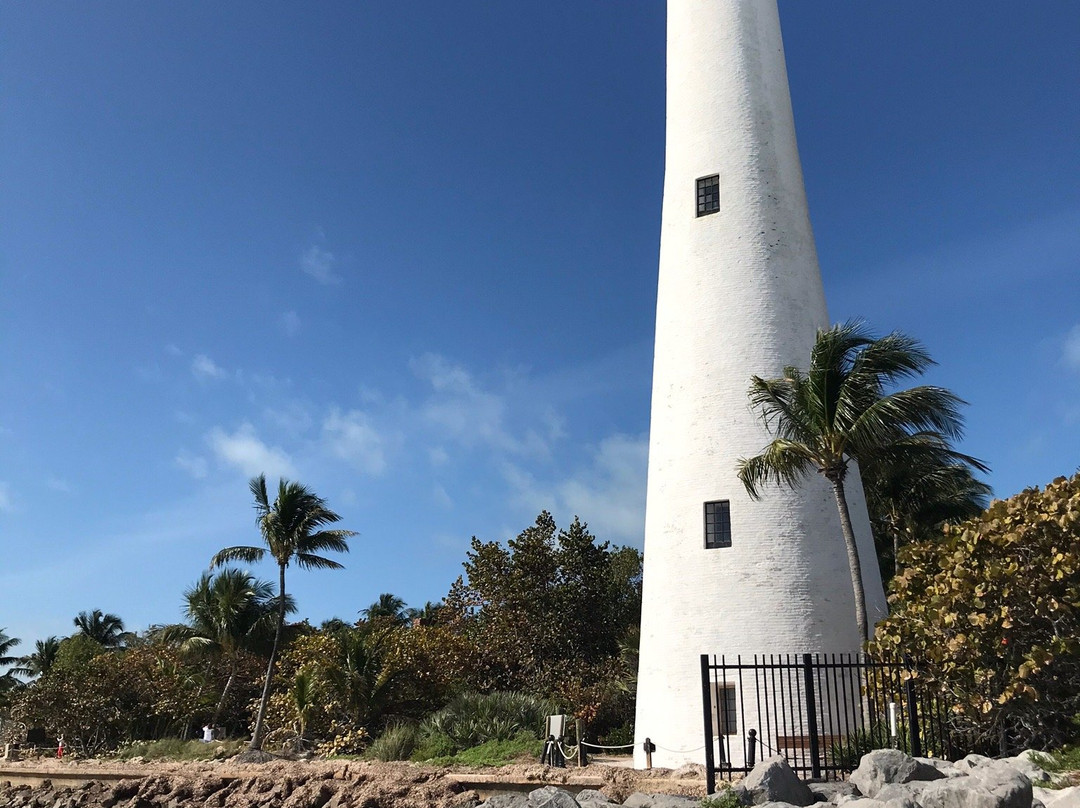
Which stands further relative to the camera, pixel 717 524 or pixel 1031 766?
pixel 717 524

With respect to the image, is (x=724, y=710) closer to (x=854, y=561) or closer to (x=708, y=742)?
(x=708, y=742)

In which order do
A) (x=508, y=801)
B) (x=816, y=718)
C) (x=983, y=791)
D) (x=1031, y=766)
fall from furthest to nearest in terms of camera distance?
(x=816, y=718)
(x=508, y=801)
(x=1031, y=766)
(x=983, y=791)

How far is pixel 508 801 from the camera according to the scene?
1263 centimetres

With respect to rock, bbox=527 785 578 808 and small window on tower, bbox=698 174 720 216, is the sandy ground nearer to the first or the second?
rock, bbox=527 785 578 808

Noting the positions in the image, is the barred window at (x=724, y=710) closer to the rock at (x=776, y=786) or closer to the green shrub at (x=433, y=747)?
the rock at (x=776, y=786)

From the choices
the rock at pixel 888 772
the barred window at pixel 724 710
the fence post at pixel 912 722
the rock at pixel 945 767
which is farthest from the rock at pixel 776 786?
the barred window at pixel 724 710

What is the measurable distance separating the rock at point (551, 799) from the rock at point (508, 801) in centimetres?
32

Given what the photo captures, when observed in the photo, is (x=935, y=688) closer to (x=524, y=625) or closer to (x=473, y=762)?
(x=473, y=762)

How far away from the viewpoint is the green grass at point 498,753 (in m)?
17.4

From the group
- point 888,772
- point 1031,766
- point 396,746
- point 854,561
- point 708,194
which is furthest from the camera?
point 396,746

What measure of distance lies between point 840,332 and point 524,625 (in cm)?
1416

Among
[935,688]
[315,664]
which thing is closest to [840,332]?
[935,688]

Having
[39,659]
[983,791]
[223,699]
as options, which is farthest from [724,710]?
[39,659]

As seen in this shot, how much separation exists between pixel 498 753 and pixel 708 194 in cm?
1217
